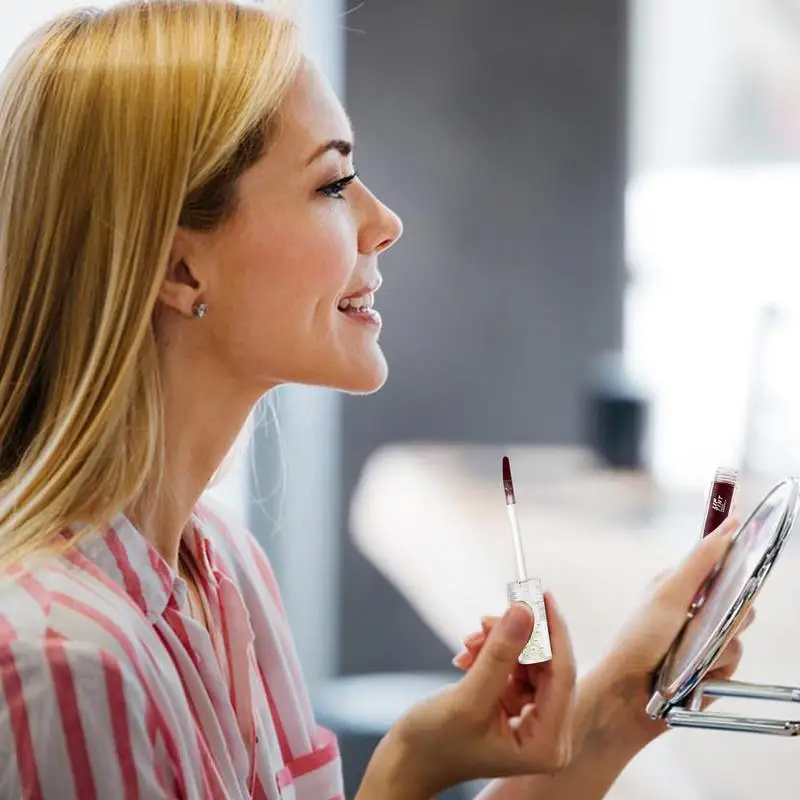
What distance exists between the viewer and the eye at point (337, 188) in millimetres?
806

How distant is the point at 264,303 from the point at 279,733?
1.03ft

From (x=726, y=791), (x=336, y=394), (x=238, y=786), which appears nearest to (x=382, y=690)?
(x=336, y=394)

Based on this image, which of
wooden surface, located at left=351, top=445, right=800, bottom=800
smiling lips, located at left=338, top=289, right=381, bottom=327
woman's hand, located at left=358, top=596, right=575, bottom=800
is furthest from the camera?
wooden surface, located at left=351, top=445, right=800, bottom=800

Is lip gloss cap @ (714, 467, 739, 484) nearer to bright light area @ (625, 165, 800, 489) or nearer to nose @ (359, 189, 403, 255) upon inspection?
nose @ (359, 189, 403, 255)

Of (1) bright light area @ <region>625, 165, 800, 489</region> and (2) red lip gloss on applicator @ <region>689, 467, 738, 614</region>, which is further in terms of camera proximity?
(1) bright light area @ <region>625, 165, 800, 489</region>

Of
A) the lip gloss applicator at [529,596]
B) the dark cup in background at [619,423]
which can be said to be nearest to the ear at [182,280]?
the lip gloss applicator at [529,596]

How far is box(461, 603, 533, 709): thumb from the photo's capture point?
2.30 ft

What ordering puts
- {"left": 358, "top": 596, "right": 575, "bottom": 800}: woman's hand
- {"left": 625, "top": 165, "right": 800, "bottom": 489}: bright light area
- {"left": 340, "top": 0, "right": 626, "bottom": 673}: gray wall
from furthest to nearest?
{"left": 340, "top": 0, "right": 626, "bottom": 673}: gray wall
{"left": 625, "top": 165, "right": 800, "bottom": 489}: bright light area
{"left": 358, "top": 596, "right": 575, "bottom": 800}: woman's hand

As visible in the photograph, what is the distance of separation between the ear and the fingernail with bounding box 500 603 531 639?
274mm

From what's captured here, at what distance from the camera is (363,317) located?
0.84m

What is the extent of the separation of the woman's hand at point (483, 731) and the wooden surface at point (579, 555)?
23 cm

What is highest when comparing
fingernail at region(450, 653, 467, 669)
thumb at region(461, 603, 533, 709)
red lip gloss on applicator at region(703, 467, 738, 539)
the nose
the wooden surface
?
the nose

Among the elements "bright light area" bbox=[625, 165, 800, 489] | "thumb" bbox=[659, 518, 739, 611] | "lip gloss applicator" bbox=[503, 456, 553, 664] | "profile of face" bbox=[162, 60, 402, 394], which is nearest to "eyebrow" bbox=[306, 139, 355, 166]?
"profile of face" bbox=[162, 60, 402, 394]

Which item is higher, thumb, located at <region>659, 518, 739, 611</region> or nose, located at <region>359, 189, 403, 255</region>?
nose, located at <region>359, 189, 403, 255</region>
